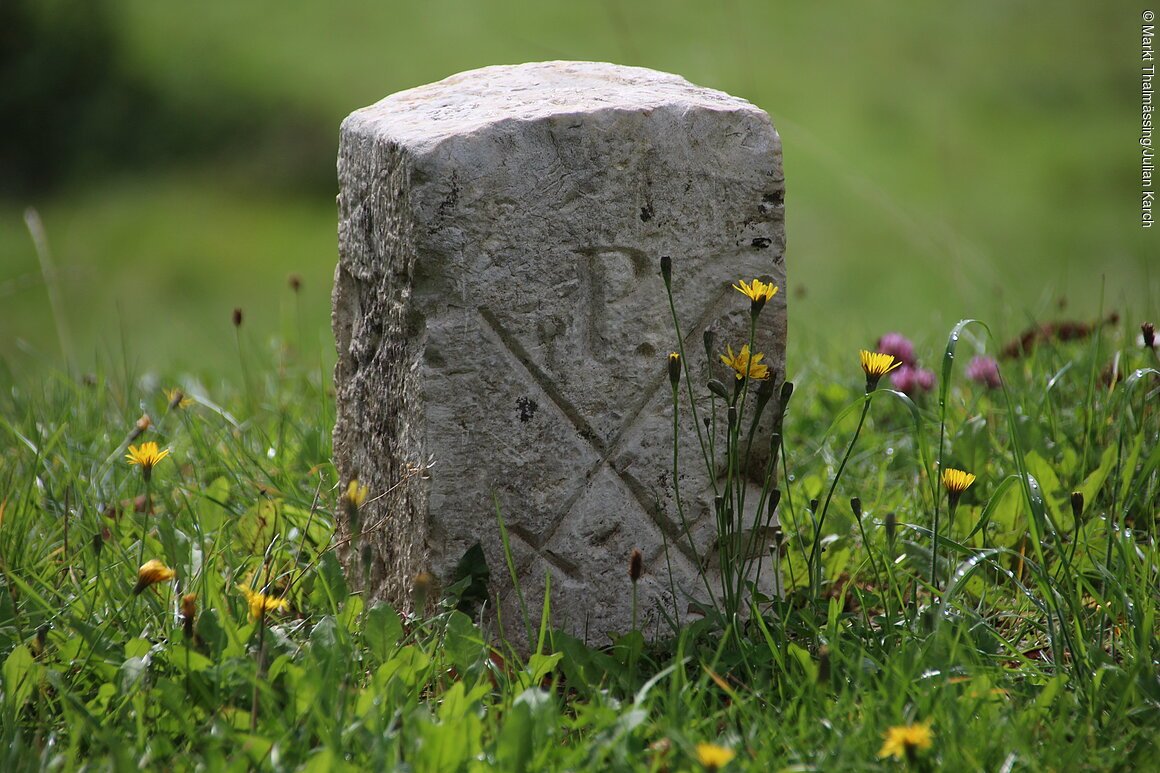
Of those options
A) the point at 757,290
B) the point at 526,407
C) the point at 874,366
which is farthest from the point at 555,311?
the point at 874,366

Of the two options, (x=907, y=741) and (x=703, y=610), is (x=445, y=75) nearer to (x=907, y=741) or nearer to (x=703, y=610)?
(x=703, y=610)

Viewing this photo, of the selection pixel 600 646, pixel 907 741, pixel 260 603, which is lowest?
pixel 600 646

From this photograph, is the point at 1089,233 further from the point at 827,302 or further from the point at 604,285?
the point at 604,285

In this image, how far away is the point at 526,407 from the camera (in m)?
1.96

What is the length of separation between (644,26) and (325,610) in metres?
7.76

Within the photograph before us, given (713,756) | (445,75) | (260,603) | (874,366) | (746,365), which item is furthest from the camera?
(445,75)

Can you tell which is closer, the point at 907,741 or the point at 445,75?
the point at 907,741

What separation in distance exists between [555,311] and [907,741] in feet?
2.97

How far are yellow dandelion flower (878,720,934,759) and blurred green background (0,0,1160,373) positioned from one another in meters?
5.30

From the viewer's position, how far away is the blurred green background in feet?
24.0

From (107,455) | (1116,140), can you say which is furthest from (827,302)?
(107,455)

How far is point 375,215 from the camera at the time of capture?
6.63 feet

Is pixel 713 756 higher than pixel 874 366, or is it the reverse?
pixel 874 366

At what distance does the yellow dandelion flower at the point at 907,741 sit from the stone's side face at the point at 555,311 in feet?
1.76
